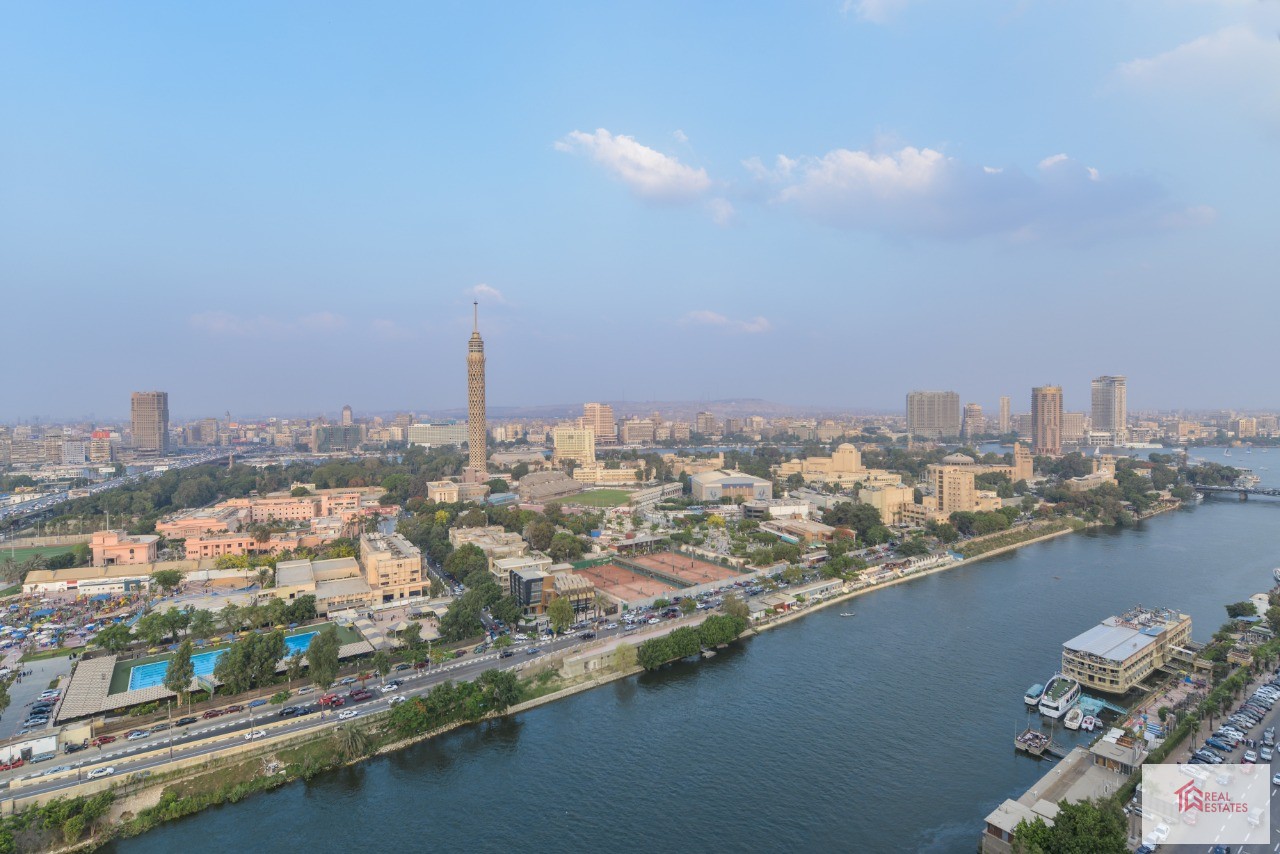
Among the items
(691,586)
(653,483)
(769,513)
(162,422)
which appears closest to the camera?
(691,586)

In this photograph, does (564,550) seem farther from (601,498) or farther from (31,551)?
(31,551)

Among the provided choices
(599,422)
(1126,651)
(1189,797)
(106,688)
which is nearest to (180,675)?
(106,688)

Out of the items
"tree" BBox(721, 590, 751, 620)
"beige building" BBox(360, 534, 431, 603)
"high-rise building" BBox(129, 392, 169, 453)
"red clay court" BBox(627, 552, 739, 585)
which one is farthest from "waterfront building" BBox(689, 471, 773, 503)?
"high-rise building" BBox(129, 392, 169, 453)

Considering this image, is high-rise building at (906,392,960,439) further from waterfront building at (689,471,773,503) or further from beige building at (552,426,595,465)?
waterfront building at (689,471,773,503)

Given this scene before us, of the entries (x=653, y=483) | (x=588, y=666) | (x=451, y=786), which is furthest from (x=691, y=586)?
(x=653, y=483)

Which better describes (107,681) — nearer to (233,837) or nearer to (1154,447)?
(233,837)
